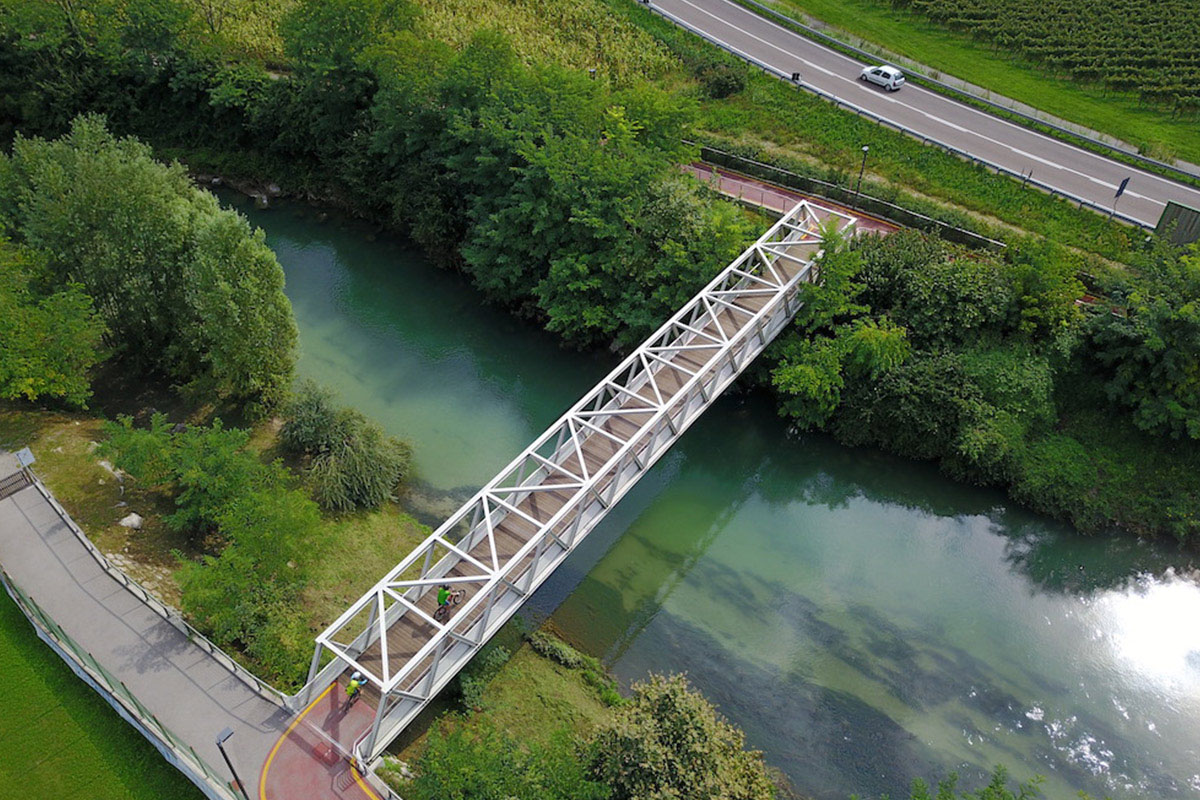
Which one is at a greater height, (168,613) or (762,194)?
(762,194)

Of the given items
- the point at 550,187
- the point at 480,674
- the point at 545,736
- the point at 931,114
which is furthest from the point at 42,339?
the point at 931,114

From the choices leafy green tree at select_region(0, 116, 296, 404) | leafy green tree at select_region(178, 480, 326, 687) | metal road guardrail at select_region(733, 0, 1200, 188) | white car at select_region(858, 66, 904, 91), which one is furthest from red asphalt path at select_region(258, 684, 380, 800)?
white car at select_region(858, 66, 904, 91)

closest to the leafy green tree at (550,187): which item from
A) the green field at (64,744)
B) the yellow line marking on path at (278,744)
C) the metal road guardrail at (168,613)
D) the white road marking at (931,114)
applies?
the white road marking at (931,114)

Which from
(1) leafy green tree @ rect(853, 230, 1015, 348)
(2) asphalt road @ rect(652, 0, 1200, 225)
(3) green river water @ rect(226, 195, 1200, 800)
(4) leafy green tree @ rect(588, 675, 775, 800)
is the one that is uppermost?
(2) asphalt road @ rect(652, 0, 1200, 225)

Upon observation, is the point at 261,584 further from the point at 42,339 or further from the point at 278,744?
the point at 42,339

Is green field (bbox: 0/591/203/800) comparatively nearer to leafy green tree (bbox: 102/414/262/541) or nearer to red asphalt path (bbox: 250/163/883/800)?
red asphalt path (bbox: 250/163/883/800)

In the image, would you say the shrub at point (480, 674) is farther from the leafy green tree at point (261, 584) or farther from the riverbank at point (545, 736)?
the leafy green tree at point (261, 584)
